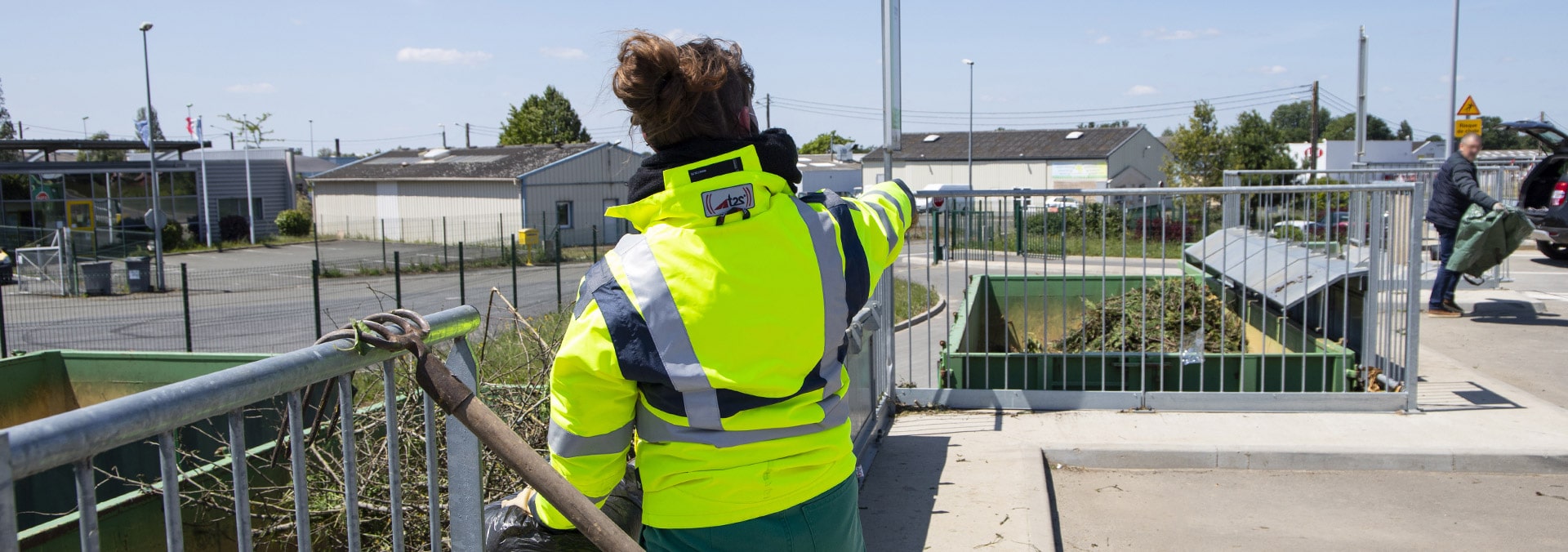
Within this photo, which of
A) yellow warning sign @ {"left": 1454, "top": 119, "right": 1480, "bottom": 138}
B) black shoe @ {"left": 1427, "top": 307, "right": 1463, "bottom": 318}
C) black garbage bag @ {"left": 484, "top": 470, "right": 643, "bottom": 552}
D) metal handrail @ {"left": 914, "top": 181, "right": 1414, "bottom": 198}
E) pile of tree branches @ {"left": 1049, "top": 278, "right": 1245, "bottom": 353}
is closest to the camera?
black garbage bag @ {"left": 484, "top": 470, "right": 643, "bottom": 552}

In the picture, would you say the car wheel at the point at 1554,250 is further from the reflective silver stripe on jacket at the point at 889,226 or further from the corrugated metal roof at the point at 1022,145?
the corrugated metal roof at the point at 1022,145

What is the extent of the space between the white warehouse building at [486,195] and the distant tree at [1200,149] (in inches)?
845

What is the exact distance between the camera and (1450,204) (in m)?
9.49

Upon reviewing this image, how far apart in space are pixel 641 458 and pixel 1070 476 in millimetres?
3675

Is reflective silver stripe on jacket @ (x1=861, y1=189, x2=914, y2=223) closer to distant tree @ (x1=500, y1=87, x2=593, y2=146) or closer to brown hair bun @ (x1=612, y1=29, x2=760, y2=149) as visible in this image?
brown hair bun @ (x1=612, y1=29, x2=760, y2=149)

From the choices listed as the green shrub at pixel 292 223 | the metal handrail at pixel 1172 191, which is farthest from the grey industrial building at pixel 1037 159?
the metal handrail at pixel 1172 191

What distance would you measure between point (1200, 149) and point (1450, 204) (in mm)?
32204

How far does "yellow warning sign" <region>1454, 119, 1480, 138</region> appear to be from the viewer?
1659cm

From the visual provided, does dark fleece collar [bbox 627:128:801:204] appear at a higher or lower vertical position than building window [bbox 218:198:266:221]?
lower

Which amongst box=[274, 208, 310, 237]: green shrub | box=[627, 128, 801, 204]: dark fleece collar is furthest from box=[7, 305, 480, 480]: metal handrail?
box=[274, 208, 310, 237]: green shrub

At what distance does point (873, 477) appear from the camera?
5.05m

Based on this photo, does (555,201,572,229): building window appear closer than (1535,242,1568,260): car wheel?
No

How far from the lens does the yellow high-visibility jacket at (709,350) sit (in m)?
1.94

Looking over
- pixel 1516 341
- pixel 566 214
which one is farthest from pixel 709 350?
pixel 566 214
